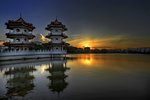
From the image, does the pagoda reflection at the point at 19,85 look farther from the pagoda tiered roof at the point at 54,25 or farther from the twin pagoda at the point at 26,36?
the pagoda tiered roof at the point at 54,25

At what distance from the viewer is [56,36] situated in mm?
51344

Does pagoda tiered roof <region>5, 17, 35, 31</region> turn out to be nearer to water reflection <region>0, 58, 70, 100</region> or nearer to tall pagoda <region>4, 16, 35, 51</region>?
tall pagoda <region>4, 16, 35, 51</region>

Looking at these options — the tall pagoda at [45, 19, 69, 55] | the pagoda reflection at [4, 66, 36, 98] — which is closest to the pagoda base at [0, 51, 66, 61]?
the tall pagoda at [45, 19, 69, 55]

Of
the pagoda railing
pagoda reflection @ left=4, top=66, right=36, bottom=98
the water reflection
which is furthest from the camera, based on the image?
the pagoda railing

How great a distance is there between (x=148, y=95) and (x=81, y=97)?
3.98 m

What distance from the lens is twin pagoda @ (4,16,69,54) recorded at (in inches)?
1661

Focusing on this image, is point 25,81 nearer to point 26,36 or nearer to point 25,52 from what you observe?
point 25,52

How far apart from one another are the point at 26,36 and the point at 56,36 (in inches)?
396

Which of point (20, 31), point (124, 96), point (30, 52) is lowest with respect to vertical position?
point (124, 96)

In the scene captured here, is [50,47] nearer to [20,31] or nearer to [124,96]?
[20,31]

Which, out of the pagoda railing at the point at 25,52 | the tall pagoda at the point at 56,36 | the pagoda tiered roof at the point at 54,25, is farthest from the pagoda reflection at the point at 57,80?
the pagoda tiered roof at the point at 54,25

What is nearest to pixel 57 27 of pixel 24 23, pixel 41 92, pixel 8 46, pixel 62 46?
pixel 62 46

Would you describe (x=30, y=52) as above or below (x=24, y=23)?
below

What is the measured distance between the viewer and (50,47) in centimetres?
5122
